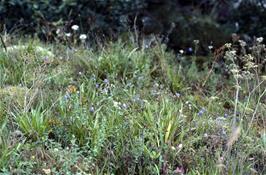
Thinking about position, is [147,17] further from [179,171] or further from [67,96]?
[179,171]

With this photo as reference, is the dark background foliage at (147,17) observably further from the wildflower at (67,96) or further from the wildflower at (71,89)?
the wildflower at (67,96)

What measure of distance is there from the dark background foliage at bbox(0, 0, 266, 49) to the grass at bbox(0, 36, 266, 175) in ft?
5.95

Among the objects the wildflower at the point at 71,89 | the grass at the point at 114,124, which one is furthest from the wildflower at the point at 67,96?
the wildflower at the point at 71,89

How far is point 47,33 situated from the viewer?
6.35 metres

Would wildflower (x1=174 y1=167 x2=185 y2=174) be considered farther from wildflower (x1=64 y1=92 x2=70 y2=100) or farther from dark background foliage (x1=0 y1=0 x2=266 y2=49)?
dark background foliage (x1=0 y1=0 x2=266 y2=49)

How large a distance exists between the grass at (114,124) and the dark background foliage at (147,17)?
71.4 inches

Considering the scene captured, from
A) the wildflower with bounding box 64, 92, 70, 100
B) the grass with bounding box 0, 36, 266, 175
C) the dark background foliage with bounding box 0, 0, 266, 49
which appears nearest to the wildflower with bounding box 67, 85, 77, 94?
the grass with bounding box 0, 36, 266, 175

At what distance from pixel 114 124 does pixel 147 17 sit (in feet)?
13.1

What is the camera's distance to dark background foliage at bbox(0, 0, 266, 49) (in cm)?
687

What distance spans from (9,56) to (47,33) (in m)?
1.44

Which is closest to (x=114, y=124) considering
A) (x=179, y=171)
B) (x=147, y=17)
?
(x=179, y=171)

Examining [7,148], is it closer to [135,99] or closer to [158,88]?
[135,99]

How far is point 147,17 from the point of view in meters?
7.46

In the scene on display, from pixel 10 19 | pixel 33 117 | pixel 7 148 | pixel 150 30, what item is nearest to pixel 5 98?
pixel 33 117
